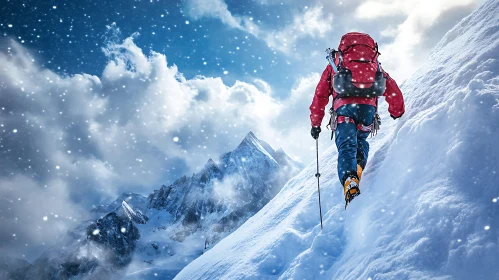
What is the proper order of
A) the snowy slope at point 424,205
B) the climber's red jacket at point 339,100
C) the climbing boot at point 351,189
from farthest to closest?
1. the climber's red jacket at point 339,100
2. the climbing boot at point 351,189
3. the snowy slope at point 424,205

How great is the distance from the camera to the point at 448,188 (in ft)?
8.79

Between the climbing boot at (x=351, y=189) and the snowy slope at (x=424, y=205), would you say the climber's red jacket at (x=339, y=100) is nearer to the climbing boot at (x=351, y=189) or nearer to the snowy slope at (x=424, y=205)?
the snowy slope at (x=424, y=205)

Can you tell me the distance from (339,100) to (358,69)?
0.54 meters

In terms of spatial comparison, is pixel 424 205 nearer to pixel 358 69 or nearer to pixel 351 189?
pixel 351 189

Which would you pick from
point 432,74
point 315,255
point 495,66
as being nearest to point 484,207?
point 315,255

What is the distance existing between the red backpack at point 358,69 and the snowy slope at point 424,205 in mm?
743

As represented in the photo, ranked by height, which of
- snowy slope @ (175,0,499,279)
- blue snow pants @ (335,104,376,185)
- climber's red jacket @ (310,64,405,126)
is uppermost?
climber's red jacket @ (310,64,405,126)

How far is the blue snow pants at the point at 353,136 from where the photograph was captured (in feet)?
13.8

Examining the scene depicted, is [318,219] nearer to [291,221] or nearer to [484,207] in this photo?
[291,221]

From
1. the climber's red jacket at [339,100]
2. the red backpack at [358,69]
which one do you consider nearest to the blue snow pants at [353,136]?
the climber's red jacket at [339,100]

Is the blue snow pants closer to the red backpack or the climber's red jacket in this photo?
the climber's red jacket

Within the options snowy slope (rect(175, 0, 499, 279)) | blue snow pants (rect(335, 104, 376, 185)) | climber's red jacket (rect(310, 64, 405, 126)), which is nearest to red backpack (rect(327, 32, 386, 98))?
climber's red jacket (rect(310, 64, 405, 126))

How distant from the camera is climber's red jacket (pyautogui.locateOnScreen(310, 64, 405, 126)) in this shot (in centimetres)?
456

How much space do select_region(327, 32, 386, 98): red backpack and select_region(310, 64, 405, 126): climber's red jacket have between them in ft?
0.36
